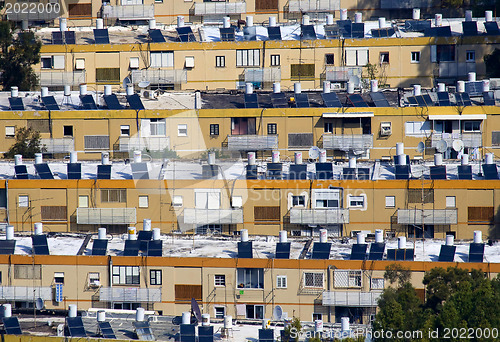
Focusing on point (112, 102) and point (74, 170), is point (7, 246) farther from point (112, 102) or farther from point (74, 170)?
point (112, 102)

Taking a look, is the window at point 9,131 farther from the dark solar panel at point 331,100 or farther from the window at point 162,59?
the dark solar panel at point 331,100

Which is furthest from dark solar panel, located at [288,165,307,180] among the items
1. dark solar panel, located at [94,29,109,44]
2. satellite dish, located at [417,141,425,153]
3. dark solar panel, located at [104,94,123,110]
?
dark solar panel, located at [94,29,109,44]

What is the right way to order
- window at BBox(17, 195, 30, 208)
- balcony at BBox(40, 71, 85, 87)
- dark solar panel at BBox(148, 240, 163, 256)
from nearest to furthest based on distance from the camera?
dark solar panel at BBox(148, 240, 163, 256), window at BBox(17, 195, 30, 208), balcony at BBox(40, 71, 85, 87)

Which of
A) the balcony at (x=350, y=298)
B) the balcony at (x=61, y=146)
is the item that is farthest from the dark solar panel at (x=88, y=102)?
the balcony at (x=350, y=298)

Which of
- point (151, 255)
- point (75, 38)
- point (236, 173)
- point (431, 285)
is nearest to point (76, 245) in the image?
point (151, 255)

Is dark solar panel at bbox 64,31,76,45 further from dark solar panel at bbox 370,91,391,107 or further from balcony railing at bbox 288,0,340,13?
dark solar panel at bbox 370,91,391,107
